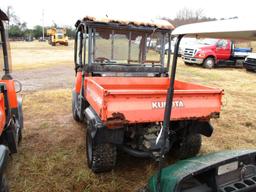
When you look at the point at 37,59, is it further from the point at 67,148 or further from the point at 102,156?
the point at 102,156

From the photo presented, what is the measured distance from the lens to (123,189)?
12.0 feet

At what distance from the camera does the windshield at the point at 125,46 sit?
16.8ft

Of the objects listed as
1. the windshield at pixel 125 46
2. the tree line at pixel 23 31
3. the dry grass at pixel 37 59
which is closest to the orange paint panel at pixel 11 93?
the windshield at pixel 125 46

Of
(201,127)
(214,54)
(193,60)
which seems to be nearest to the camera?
(201,127)

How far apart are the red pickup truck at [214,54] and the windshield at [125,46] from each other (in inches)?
484

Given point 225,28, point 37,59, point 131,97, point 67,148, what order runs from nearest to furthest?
point 225,28 → point 131,97 → point 67,148 → point 37,59

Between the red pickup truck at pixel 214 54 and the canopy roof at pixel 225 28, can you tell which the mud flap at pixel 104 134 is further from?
the red pickup truck at pixel 214 54

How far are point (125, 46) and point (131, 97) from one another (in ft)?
7.06

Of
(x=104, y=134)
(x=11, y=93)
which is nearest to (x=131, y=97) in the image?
(x=104, y=134)

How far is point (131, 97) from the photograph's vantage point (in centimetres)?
346

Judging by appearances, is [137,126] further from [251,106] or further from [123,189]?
[251,106]

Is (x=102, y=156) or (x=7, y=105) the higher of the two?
(x=7, y=105)

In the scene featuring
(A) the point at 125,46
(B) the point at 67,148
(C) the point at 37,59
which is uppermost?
(A) the point at 125,46

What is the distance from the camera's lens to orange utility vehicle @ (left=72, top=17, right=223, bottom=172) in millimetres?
3488
